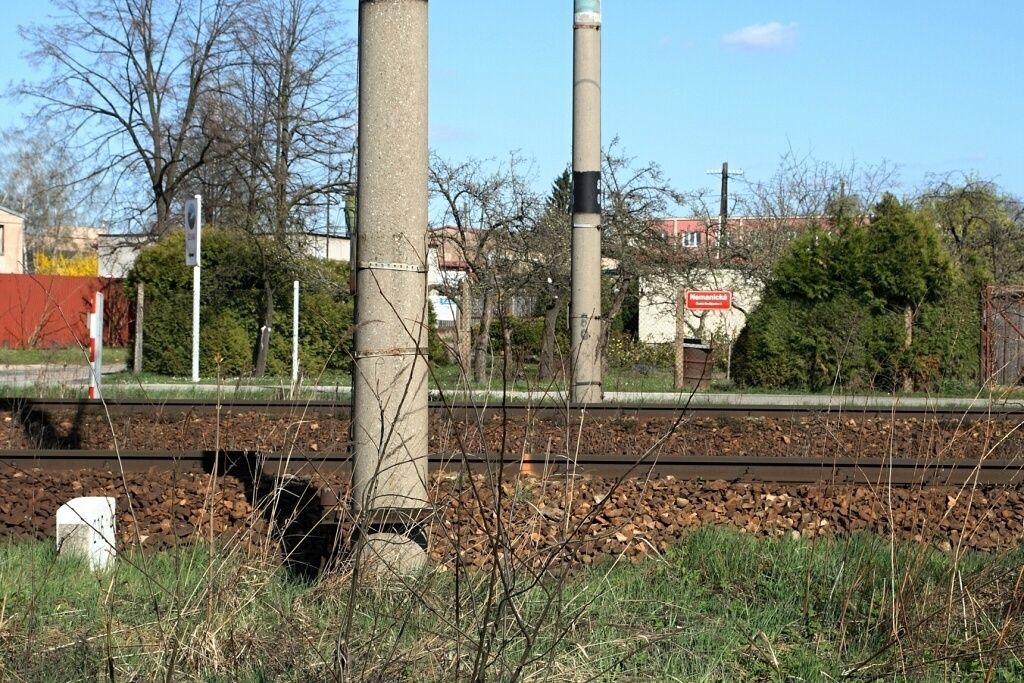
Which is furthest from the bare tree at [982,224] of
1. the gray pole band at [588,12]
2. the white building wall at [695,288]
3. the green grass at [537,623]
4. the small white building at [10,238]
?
the small white building at [10,238]

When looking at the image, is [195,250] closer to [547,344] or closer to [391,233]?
[547,344]

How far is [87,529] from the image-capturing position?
18.2 feet

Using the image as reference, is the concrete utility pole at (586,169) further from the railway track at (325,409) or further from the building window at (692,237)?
the building window at (692,237)

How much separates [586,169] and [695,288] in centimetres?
1974

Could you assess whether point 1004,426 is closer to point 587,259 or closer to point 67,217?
point 587,259

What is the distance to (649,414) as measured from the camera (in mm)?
11453

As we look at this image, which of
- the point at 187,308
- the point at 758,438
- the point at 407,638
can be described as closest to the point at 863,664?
the point at 407,638

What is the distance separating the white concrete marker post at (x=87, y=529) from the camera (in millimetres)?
5465

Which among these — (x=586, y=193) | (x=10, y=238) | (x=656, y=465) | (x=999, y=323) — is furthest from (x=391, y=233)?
(x=10, y=238)

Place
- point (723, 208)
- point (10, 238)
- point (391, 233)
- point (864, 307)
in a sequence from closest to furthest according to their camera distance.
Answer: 1. point (391, 233)
2. point (864, 307)
3. point (723, 208)
4. point (10, 238)

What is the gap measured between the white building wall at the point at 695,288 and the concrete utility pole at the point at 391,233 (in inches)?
780

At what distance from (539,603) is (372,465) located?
1011mm

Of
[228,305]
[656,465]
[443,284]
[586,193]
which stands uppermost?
[586,193]

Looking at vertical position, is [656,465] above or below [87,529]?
above
